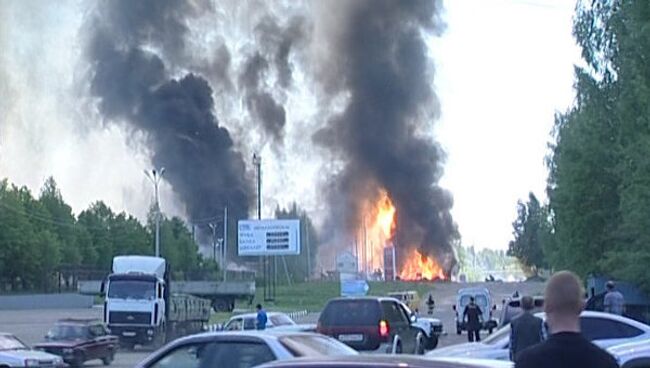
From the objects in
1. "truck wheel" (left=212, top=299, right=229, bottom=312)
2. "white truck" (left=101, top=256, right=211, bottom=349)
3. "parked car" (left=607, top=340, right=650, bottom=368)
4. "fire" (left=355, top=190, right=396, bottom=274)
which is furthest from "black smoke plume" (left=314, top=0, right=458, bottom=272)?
"parked car" (left=607, top=340, right=650, bottom=368)

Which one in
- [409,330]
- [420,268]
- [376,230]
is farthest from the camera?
[420,268]

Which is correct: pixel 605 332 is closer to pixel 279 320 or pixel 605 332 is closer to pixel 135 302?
pixel 279 320

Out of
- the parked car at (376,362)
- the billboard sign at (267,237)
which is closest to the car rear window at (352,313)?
the parked car at (376,362)

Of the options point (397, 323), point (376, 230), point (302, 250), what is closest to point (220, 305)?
point (376, 230)

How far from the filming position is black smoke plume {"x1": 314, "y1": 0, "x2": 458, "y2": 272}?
115 metres

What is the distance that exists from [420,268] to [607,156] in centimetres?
8661

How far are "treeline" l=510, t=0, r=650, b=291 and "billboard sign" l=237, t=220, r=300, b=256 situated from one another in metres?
15.9

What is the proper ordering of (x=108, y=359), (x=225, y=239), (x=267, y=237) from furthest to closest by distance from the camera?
(x=225, y=239) < (x=267, y=237) < (x=108, y=359)

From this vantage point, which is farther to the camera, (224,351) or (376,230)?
(376,230)

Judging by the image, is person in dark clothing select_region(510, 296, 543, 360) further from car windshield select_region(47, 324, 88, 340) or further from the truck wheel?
the truck wheel

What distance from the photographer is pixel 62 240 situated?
108 metres

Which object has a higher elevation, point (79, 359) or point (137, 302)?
point (137, 302)

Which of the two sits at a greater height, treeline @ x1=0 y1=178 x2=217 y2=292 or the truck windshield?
treeline @ x1=0 y1=178 x2=217 y2=292

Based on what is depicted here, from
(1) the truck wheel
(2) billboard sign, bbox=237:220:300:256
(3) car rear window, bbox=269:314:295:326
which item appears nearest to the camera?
(3) car rear window, bbox=269:314:295:326
